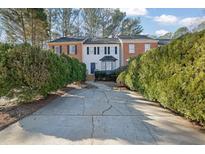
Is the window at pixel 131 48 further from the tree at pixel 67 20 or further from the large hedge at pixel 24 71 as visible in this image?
the large hedge at pixel 24 71

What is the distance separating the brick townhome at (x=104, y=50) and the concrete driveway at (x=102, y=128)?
26.3m

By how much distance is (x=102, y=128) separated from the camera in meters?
5.52

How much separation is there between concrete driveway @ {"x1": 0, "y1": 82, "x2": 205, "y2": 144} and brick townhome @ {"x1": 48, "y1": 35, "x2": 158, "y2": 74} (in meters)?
26.3

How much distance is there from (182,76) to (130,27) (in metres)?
41.5

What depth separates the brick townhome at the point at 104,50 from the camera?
33.8m

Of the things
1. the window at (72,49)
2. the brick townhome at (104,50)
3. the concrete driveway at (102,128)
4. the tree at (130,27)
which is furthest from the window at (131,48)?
the concrete driveway at (102,128)

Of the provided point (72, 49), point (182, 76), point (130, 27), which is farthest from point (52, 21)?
point (182, 76)

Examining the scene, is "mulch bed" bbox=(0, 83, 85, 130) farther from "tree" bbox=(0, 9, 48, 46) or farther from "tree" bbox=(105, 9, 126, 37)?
"tree" bbox=(105, 9, 126, 37)

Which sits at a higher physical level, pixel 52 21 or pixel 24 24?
pixel 52 21

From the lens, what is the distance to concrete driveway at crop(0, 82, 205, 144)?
480 centimetres

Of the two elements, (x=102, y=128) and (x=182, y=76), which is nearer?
(x=102, y=128)

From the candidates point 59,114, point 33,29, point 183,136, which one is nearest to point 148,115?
point 183,136

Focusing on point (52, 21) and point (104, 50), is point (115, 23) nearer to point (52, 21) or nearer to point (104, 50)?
point (52, 21)

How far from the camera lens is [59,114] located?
6.95 m
